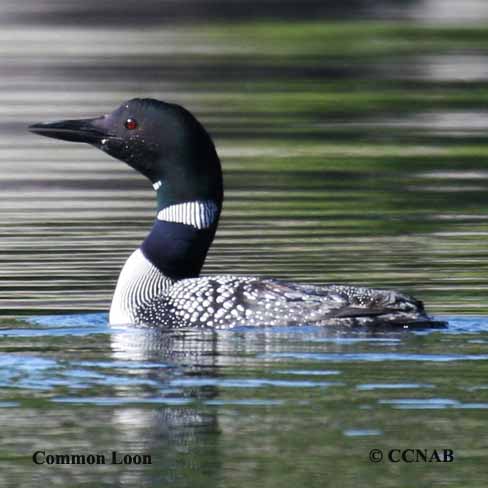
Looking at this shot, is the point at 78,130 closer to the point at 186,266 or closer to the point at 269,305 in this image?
the point at 186,266

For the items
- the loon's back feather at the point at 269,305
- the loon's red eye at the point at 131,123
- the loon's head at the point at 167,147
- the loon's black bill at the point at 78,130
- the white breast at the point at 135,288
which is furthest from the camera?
the loon's black bill at the point at 78,130

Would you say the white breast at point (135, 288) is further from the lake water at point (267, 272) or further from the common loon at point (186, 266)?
the lake water at point (267, 272)

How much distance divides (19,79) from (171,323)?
50.8ft

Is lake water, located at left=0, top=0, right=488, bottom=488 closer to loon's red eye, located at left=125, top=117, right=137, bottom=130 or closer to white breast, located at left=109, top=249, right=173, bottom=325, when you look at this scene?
white breast, located at left=109, top=249, right=173, bottom=325

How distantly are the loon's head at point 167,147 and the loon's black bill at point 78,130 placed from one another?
20 mm

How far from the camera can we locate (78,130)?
40.3 feet

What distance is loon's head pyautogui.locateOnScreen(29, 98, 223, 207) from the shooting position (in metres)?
11.9

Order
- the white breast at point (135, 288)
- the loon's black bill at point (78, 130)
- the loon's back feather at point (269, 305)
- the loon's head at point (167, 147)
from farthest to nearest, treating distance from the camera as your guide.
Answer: the loon's black bill at point (78, 130)
the loon's head at point (167, 147)
the white breast at point (135, 288)
the loon's back feather at point (269, 305)

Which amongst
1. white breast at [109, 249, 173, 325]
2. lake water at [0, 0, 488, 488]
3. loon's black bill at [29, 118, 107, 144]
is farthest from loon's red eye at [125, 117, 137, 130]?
lake water at [0, 0, 488, 488]

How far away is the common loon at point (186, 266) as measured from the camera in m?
10.9

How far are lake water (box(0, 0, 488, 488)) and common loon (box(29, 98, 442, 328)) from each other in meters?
0.12

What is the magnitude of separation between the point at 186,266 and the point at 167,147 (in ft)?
2.25

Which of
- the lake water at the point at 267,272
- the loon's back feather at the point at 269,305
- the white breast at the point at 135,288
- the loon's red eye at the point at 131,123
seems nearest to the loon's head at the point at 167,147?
the loon's red eye at the point at 131,123

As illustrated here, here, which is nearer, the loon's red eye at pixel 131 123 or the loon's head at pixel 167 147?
the loon's head at pixel 167 147
